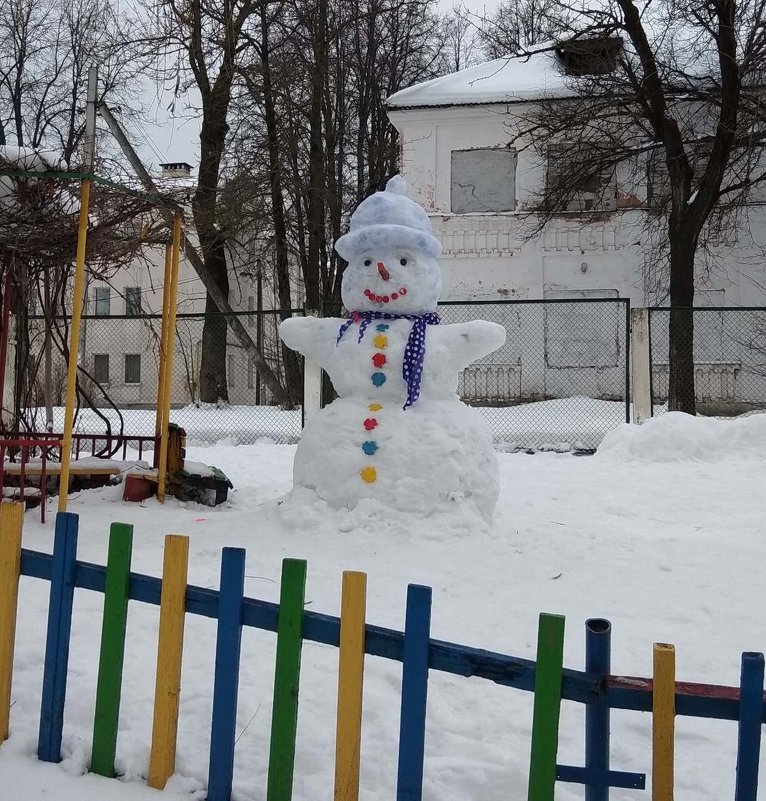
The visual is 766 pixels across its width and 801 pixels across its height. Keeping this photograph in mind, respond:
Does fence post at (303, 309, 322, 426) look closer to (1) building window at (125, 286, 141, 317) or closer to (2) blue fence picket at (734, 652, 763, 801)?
(1) building window at (125, 286, 141, 317)

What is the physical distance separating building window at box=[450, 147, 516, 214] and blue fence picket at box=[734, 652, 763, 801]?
1734cm

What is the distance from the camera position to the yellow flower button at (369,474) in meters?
5.01

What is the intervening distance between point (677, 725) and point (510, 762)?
69 cm

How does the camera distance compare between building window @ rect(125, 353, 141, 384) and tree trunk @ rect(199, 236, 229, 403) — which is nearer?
tree trunk @ rect(199, 236, 229, 403)

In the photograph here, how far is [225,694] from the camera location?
6.90ft

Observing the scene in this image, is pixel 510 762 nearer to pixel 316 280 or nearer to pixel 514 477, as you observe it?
pixel 514 477

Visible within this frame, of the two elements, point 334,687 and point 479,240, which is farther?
point 479,240

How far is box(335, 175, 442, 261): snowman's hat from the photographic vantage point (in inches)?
208

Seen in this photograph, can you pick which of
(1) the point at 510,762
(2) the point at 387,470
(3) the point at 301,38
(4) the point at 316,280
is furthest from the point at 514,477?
(3) the point at 301,38

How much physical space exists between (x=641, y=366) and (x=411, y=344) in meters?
6.33

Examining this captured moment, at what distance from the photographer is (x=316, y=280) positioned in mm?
16703

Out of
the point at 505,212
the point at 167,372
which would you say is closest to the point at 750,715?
the point at 167,372

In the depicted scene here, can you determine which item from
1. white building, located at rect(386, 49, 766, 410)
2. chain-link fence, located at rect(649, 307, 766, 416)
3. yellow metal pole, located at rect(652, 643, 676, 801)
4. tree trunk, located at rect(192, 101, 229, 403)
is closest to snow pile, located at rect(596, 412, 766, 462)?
chain-link fence, located at rect(649, 307, 766, 416)

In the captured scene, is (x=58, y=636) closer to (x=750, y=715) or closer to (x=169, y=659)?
(x=169, y=659)
